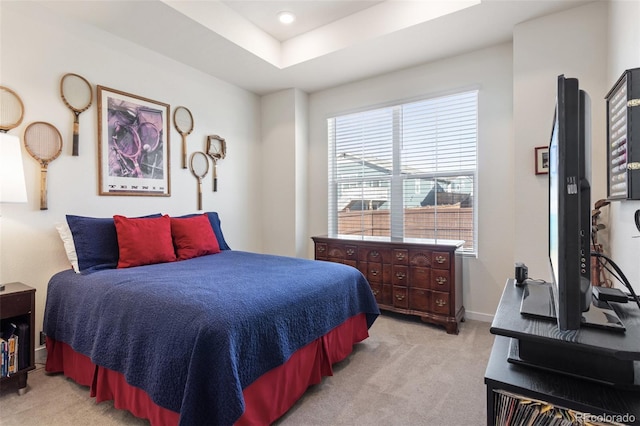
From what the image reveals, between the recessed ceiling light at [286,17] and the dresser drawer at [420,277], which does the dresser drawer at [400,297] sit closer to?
the dresser drawer at [420,277]

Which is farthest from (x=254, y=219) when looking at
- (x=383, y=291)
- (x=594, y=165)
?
(x=594, y=165)

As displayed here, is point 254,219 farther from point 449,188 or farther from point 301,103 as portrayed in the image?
point 449,188

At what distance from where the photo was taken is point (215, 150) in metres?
3.84

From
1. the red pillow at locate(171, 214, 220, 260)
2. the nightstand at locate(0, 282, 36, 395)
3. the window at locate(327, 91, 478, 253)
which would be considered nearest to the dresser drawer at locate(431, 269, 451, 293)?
the window at locate(327, 91, 478, 253)

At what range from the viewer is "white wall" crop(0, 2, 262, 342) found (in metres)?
2.34

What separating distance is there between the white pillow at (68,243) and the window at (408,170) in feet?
8.92

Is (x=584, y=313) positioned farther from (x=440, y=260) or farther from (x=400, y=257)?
(x=400, y=257)

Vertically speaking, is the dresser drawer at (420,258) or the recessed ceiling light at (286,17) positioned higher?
the recessed ceiling light at (286,17)

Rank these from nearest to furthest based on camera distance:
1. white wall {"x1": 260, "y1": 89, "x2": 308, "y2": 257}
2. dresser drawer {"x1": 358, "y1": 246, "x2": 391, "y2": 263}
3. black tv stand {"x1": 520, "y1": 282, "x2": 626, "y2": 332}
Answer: black tv stand {"x1": 520, "y1": 282, "x2": 626, "y2": 332}
dresser drawer {"x1": 358, "y1": 246, "x2": 391, "y2": 263}
white wall {"x1": 260, "y1": 89, "x2": 308, "y2": 257}

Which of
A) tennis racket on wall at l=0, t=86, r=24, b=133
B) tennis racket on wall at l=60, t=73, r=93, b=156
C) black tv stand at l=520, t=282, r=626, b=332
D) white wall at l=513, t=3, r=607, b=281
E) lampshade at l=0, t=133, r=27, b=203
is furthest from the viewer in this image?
tennis racket on wall at l=60, t=73, r=93, b=156

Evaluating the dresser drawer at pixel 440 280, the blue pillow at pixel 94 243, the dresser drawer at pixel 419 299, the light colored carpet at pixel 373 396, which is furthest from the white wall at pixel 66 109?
the dresser drawer at pixel 440 280

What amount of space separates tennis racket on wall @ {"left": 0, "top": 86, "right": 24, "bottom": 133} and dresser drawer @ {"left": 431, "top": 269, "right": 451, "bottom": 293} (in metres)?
3.50

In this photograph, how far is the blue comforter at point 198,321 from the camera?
137cm

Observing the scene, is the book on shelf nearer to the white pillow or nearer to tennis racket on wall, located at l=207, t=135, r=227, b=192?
the white pillow
